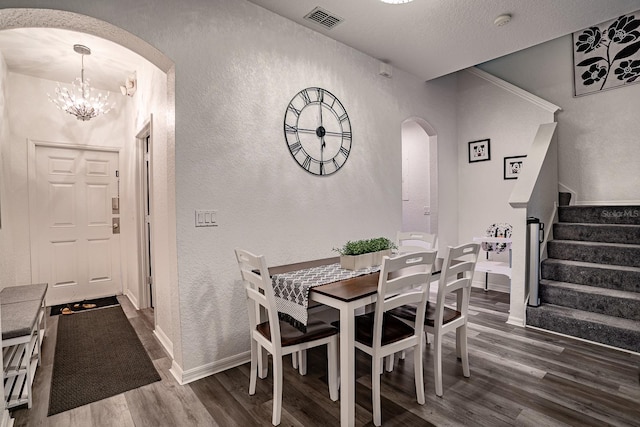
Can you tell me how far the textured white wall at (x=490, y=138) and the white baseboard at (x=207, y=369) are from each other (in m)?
3.57

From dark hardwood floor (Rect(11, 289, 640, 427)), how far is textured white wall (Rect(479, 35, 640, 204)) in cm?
231

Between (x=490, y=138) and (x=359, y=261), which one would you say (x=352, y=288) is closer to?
(x=359, y=261)

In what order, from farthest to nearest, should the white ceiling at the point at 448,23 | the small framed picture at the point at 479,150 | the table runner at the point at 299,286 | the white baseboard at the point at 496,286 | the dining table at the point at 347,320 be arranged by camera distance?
1. the small framed picture at the point at 479,150
2. the white baseboard at the point at 496,286
3. the white ceiling at the point at 448,23
4. the table runner at the point at 299,286
5. the dining table at the point at 347,320

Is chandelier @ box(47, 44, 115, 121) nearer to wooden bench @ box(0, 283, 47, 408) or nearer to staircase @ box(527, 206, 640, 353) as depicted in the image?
wooden bench @ box(0, 283, 47, 408)

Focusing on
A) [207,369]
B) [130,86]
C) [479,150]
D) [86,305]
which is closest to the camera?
[207,369]

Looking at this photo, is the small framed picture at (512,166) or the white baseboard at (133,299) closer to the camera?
the white baseboard at (133,299)

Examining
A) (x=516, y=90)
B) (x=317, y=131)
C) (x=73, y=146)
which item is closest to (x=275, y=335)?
(x=317, y=131)

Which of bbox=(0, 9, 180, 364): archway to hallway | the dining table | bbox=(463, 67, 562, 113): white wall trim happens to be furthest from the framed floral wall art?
bbox=(0, 9, 180, 364): archway to hallway

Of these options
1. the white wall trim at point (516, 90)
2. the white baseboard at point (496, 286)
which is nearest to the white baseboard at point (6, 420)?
the white baseboard at point (496, 286)

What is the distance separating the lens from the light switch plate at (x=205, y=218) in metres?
2.30

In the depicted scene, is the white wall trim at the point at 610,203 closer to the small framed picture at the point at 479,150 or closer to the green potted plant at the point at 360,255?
the small framed picture at the point at 479,150

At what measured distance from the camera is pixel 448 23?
2850 mm

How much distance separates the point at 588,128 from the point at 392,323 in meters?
3.90

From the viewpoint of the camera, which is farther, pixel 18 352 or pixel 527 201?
pixel 527 201
